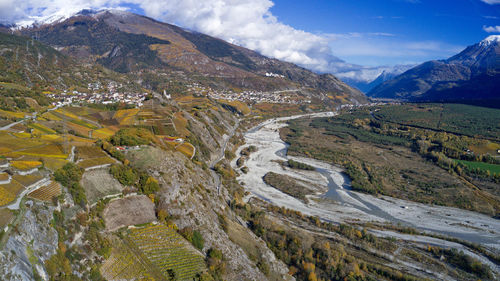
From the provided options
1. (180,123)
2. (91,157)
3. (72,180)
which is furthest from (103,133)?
(180,123)

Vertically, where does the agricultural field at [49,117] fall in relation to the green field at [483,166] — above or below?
above

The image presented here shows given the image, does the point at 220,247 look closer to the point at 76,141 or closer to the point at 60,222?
the point at 60,222

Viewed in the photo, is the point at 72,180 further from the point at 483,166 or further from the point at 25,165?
the point at 483,166

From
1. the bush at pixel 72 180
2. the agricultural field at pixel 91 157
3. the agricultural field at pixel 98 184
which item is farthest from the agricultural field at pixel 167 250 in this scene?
the agricultural field at pixel 91 157

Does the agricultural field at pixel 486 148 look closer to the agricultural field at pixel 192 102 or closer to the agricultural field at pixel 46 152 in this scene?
the agricultural field at pixel 192 102

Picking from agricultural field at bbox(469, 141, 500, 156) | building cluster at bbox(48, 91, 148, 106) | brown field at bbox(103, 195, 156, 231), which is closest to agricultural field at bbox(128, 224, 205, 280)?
brown field at bbox(103, 195, 156, 231)

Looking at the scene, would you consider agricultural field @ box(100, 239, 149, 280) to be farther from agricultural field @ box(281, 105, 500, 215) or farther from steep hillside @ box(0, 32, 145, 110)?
agricultural field @ box(281, 105, 500, 215)
